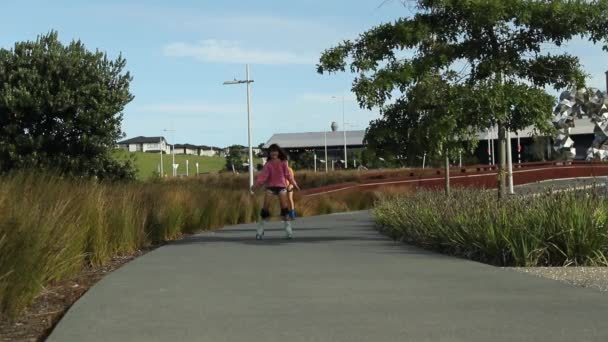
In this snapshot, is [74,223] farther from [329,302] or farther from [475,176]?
[475,176]

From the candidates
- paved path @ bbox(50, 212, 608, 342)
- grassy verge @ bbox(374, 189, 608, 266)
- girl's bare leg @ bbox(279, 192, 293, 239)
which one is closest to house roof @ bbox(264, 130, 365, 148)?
girl's bare leg @ bbox(279, 192, 293, 239)

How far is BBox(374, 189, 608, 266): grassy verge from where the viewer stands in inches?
380

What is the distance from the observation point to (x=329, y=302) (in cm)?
702

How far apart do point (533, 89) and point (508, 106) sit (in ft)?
1.71

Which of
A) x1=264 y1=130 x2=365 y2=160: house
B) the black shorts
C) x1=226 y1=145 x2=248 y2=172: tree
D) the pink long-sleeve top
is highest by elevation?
x1=264 y1=130 x2=365 y2=160: house

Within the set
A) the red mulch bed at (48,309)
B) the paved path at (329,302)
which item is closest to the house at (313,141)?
the paved path at (329,302)

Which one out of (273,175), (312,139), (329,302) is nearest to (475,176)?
(273,175)

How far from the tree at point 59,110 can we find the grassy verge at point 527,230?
10514 mm

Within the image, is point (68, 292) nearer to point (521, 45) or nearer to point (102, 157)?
point (521, 45)

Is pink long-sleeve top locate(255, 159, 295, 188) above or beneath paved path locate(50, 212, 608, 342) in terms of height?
above

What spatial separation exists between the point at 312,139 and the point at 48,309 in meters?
113

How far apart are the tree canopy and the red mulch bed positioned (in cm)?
490

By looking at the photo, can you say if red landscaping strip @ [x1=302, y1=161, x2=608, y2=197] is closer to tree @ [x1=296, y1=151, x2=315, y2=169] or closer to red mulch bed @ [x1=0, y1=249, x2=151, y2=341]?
red mulch bed @ [x1=0, y1=249, x2=151, y2=341]

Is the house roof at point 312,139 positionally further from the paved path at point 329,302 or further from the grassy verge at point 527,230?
the paved path at point 329,302
